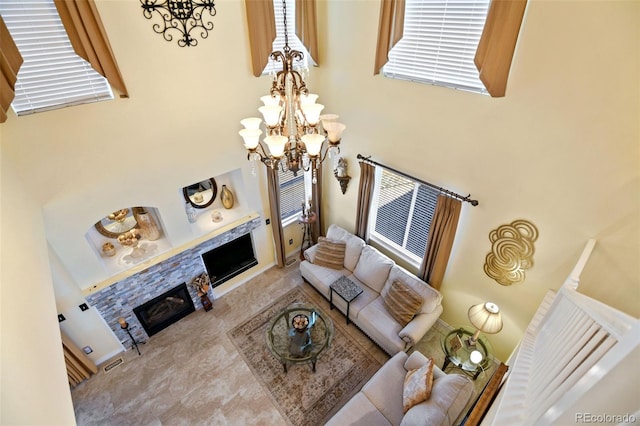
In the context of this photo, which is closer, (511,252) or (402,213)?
(511,252)

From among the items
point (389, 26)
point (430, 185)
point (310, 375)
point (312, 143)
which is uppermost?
point (389, 26)

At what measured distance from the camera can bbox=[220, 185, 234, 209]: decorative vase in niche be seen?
520 cm

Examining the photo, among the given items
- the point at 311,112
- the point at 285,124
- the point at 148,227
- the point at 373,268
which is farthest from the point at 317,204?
the point at 311,112

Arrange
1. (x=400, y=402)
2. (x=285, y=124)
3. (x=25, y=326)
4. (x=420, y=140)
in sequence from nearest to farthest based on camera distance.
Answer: (x=25, y=326) → (x=285, y=124) → (x=400, y=402) → (x=420, y=140)

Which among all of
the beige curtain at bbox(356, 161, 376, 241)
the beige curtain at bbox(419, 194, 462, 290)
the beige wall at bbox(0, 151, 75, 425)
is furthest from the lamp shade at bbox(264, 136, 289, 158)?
the beige curtain at bbox(356, 161, 376, 241)

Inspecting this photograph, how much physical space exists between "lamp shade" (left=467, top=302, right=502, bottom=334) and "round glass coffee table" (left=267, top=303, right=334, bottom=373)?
201 cm

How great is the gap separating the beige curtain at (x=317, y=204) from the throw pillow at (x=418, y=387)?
129 inches

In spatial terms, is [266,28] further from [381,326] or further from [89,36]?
[381,326]

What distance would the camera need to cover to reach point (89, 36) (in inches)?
113

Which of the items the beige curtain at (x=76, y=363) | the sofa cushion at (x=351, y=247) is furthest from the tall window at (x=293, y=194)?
the beige curtain at (x=76, y=363)

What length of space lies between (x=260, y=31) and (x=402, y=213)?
330 cm

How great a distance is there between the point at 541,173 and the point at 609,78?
3.09 ft

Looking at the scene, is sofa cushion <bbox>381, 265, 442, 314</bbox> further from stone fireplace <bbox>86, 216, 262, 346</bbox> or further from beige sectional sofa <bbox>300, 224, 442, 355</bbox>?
stone fireplace <bbox>86, 216, 262, 346</bbox>

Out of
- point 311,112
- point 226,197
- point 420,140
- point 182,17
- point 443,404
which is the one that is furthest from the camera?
point 226,197
